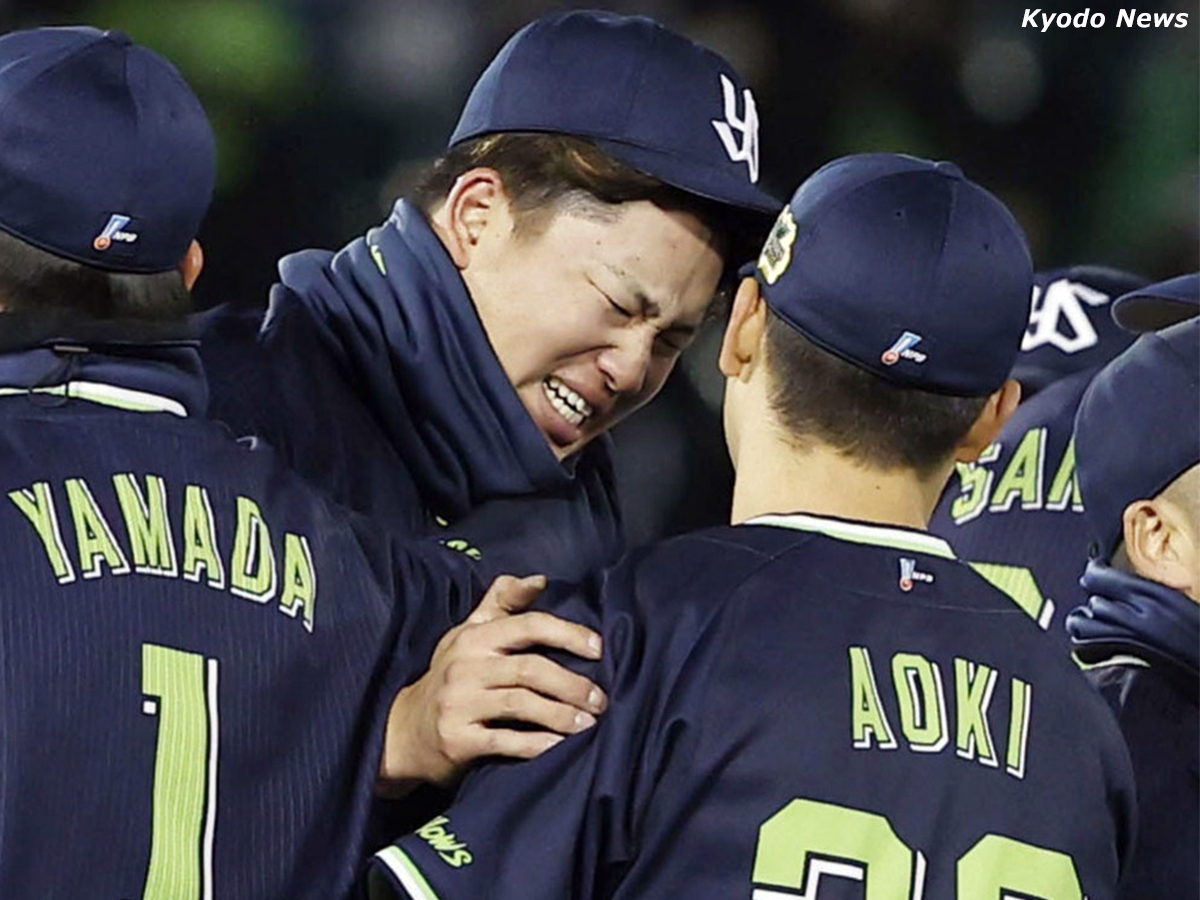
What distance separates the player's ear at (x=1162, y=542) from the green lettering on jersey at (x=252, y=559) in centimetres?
83

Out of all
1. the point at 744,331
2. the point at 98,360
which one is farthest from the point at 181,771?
A: the point at 744,331

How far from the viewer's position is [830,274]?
1857 mm

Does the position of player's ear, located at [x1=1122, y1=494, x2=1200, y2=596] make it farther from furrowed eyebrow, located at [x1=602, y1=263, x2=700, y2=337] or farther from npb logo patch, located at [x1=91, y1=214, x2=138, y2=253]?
npb logo patch, located at [x1=91, y1=214, x2=138, y2=253]

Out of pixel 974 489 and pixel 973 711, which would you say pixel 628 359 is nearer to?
pixel 973 711

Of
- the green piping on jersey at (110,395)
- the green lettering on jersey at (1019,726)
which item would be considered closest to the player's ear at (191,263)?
the green piping on jersey at (110,395)

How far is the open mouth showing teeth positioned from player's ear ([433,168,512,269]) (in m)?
0.14

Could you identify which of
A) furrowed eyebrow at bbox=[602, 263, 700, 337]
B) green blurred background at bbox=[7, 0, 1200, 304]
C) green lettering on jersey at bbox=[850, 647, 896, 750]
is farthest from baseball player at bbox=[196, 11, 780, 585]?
green blurred background at bbox=[7, 0, 1200, 304]

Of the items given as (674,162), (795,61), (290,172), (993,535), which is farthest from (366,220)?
(674,162)

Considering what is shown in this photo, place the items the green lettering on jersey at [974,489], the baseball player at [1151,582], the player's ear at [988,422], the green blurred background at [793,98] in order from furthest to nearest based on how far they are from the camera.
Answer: the green blurred background at [793,98], the green lettering on jersey at [974,489], the baseball player at [1151,582], the player's ear at [988,422]

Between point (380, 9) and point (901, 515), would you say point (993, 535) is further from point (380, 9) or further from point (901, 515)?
point (380, 9)

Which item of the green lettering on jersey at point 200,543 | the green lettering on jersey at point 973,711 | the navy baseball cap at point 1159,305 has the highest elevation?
the navy baseball cap at point 1159,305

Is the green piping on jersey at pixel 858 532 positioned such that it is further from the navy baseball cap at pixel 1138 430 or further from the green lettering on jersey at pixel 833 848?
the navy baseball cap at pixel 1138 430

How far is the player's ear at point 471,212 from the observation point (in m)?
2.27

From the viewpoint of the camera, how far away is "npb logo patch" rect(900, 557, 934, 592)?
1.82 metres
